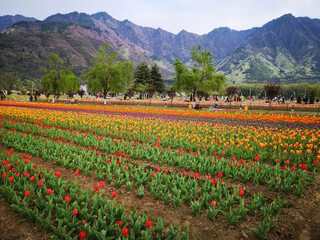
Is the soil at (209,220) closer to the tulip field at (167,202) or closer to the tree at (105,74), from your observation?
the tulip field at (167,202)

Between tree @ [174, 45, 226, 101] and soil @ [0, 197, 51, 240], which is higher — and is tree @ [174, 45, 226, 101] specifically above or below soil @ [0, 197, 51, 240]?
above

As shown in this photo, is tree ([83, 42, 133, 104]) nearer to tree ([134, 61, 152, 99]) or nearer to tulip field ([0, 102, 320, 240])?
tree ([134, 61, 152, 99])

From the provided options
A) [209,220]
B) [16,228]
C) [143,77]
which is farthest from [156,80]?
[16,228]

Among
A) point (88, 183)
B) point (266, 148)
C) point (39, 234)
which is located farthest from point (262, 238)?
point (266, 148)

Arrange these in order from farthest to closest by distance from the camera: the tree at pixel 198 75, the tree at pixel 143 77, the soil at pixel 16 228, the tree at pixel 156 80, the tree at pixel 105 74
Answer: the tree at pixel 156 80, the tree at pixel 143 77, the tree at pixel 105 74, the tree at pixel 198 75, the soil at pixel 16 228

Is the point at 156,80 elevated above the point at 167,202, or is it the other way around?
the point at 156,80

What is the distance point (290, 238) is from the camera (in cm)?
305

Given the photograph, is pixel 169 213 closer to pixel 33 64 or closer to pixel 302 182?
pixel 302 182

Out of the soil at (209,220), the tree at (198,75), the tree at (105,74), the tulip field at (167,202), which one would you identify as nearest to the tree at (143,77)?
the tree at (105,74)

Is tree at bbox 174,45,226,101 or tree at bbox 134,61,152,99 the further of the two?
tree at bbox 134,61,152,99

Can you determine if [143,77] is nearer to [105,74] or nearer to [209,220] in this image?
[105,74]

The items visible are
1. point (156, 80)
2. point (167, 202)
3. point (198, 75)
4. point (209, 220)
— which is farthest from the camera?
point (156, 80)

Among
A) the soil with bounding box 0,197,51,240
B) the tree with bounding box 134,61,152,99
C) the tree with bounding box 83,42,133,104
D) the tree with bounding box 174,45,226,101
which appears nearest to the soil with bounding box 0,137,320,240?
the soil with bounding box 0,197,51,240

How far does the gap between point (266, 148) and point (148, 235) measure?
6185 mm
